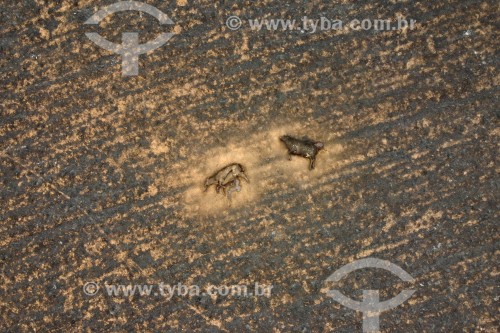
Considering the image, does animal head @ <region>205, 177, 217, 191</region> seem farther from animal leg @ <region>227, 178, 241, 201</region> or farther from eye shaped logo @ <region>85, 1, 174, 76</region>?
eye shaped logo @ <region>85, 1, 174, 76</region>

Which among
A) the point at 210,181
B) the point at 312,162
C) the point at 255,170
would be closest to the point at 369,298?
the point at 312,162

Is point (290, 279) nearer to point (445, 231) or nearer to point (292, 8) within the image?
point (445, 231)

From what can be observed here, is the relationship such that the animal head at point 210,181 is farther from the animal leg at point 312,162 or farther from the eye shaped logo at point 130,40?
the eye shaped logo at point 130,40

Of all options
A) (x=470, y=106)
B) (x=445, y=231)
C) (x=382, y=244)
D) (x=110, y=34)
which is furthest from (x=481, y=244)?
(x=110, y=34)

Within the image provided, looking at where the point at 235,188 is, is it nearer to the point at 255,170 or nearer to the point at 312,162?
the point at 255,170

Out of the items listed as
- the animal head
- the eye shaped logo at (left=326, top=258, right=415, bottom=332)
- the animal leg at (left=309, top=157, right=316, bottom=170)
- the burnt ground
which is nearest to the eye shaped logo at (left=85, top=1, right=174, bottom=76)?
the burnt ground

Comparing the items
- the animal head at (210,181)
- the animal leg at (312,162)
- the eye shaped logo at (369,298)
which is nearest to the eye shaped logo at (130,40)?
the animal head at (210,181)
